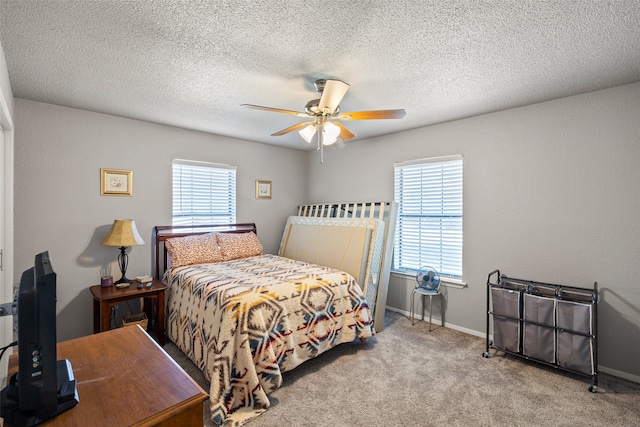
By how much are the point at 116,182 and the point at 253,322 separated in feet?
7.77

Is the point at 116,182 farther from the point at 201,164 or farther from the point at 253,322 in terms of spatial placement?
the point at 253,322

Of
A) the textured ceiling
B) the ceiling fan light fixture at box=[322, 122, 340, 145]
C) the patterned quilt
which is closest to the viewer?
the textured ceiling

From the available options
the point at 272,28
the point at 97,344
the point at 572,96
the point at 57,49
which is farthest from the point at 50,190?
the point at 572,96

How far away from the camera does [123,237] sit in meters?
3.15

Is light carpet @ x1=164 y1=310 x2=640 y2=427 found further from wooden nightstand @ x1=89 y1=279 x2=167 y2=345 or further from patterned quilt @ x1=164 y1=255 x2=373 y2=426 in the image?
wooden nightstand @ x1=89 y1=279 x2=167 y2=345

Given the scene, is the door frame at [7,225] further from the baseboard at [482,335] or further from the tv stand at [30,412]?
the baseboard at [482,335]

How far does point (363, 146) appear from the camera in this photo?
4.49 m

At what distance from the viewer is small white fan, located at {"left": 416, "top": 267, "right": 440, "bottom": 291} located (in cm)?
360

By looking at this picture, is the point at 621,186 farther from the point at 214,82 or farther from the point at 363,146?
the point at 214,82

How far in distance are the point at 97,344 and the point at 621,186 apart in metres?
3.81

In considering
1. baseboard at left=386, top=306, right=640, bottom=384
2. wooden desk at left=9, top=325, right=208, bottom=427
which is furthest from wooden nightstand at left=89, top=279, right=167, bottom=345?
baseboard at left=386, top=306, right=640, bottom=384

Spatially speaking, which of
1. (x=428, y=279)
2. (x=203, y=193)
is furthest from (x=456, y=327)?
(x=203, y=193)

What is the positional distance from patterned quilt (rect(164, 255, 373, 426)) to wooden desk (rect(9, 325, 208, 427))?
0.97 meters


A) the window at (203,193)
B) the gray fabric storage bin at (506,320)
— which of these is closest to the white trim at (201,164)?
the window at (203,193)
